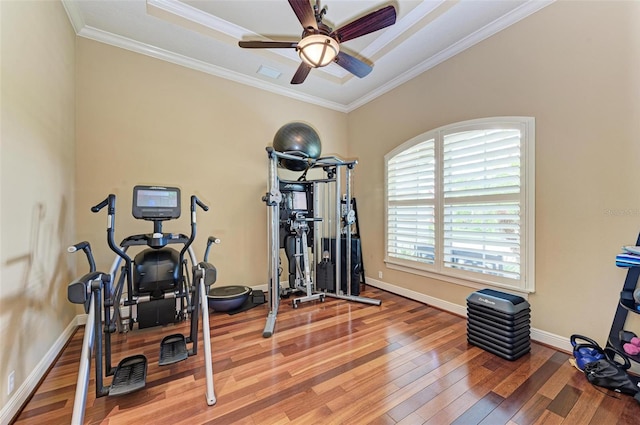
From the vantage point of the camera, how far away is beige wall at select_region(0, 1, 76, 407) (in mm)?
1575

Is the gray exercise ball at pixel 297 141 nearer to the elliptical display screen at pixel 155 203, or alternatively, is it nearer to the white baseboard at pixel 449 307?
the elliptical display screen at pixel 155 203

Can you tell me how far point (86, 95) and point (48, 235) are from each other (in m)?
1.67

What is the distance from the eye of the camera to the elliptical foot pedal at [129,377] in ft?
5.41

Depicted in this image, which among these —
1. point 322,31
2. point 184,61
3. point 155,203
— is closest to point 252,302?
point 155,203

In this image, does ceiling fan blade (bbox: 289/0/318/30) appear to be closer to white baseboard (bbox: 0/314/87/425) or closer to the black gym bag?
white baseboard (bbox: 0/314/87/425)

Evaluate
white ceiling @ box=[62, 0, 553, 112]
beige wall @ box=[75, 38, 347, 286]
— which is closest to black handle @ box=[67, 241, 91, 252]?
beige wall @ box=[75, 38, 347, 286]

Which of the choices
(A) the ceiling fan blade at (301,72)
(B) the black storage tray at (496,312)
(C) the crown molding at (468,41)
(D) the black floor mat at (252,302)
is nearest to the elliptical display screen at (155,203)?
(D) the black floor mat at (252,302)

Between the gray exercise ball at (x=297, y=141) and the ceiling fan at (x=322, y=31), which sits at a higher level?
the ceiling fan at (x=322, y=31)

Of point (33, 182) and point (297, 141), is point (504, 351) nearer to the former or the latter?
point (297, 141)

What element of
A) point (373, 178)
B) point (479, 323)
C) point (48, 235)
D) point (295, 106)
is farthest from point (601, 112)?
point (48, 235)

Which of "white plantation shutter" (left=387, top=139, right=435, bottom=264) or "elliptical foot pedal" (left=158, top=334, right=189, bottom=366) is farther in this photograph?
"white plantation shutter" (left=387, top=139, right=435, bottom=264)

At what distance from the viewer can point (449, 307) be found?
3.20 metres

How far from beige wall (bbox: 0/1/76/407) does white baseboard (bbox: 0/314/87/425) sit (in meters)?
0.04

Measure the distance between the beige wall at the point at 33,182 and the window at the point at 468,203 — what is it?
3.77m
